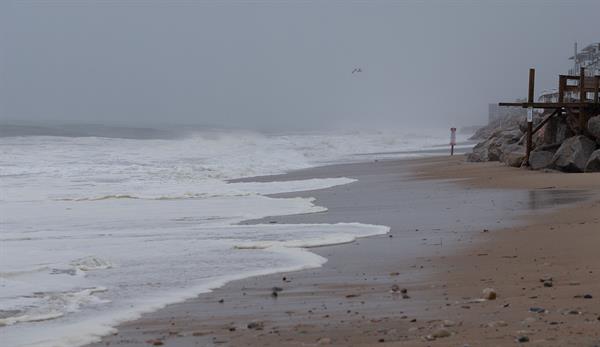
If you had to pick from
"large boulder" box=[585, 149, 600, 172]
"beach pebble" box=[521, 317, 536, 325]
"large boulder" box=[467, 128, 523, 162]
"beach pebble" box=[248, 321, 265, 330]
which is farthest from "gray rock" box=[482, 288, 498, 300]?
"large boulder" box=[467, 128, 523, 162]

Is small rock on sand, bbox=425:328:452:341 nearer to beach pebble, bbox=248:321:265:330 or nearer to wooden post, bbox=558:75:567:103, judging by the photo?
beach pebble, bbox=248:321:265:330

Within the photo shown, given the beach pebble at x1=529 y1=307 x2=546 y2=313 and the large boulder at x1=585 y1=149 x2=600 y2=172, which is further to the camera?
the large boulder at x1=585 y1=149 x2=600 y2=172

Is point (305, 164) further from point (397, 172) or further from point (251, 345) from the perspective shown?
point (251, 345)

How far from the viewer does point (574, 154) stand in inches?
813

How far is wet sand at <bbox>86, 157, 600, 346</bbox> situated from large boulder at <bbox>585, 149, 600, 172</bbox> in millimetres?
6723

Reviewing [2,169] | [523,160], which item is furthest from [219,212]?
[2,169]

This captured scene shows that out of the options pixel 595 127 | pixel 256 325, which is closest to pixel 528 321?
pixel 256 325

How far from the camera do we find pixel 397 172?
25.7 m

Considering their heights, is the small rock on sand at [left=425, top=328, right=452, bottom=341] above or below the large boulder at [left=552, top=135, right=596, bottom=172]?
below

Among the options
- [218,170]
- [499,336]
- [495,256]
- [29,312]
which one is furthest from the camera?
[218,170]

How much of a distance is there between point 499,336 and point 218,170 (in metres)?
23.3

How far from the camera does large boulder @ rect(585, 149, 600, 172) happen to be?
19875mm

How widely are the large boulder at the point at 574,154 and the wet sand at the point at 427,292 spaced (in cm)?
718

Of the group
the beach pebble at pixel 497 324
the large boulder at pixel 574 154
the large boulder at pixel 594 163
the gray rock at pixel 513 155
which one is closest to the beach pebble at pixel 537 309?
the beach pebble at pixel 497 324
